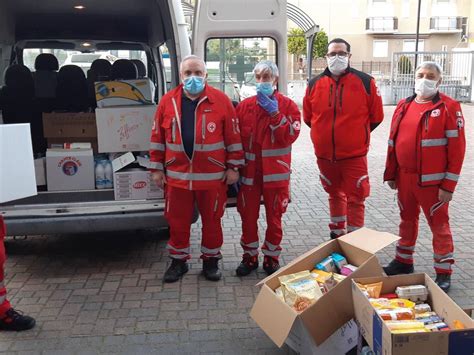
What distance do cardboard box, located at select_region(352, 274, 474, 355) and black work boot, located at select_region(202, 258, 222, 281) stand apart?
5.22 ft

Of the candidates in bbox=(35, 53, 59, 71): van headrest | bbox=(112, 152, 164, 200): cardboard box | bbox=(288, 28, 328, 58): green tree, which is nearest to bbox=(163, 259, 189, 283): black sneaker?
bbox=(112, 152, 164, 200): cardboard box

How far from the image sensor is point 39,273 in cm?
457

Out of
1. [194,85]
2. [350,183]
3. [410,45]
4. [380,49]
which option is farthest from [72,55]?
[410,45]

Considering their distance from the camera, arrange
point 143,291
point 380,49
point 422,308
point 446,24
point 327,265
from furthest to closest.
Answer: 1. point 380,49
2. point 446,24
3. point 143,291
4. point 327,265
5. point 422,308

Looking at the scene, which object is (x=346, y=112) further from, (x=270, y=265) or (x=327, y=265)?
(x=327, y=265)

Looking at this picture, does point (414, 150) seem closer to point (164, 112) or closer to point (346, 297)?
point (346, 297)

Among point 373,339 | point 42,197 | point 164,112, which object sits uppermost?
point 164,112

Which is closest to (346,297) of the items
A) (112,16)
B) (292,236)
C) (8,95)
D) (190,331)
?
(190,331)

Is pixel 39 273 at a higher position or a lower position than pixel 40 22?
lower

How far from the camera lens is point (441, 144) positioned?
3.89 m

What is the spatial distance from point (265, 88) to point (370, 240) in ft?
4.46

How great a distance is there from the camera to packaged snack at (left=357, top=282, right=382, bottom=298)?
291 cm

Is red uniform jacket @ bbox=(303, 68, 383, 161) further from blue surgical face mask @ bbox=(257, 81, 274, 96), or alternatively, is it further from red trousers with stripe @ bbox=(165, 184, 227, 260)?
red trousers with stripe @ bbox=(165, 184, 227, 260)

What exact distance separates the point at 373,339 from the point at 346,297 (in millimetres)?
371
